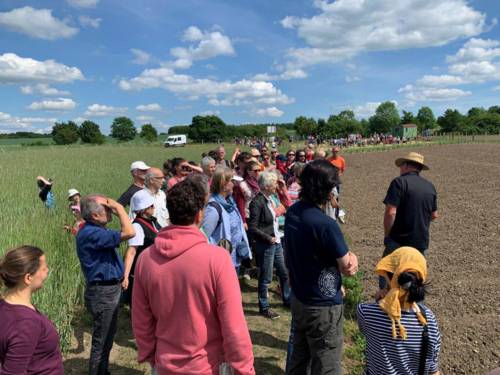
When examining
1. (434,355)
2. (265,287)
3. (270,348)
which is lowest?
(270,348)

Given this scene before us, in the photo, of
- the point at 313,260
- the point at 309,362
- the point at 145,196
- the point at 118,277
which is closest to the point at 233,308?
the point at 313,260

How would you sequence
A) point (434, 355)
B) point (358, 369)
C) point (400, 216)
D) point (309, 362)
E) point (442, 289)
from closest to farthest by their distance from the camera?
point (434, 355) < point (309, 362) < point (358, 369) < point (400, 216) < point (442, 289)

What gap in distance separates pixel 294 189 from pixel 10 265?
4793 millimetres

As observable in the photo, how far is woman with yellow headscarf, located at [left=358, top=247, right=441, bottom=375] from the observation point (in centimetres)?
197

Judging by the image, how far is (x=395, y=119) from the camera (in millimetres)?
99812

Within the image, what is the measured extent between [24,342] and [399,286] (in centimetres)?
204

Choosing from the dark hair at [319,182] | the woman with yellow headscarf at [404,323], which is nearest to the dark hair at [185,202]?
the dark hair at [319,182]

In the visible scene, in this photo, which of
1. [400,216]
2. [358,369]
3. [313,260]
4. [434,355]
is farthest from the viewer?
[400,216]

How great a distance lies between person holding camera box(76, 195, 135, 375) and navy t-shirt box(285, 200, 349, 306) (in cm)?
143

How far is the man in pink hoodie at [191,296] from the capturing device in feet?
5.82

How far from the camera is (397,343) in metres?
2.06

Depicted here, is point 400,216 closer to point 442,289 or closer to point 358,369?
point 358,369

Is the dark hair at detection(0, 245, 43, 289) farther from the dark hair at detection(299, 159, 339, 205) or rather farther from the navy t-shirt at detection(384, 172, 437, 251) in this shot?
the navy t-shirt at detection(384, 172, 437, 251)

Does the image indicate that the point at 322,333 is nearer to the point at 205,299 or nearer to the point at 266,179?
the point at 205,299
